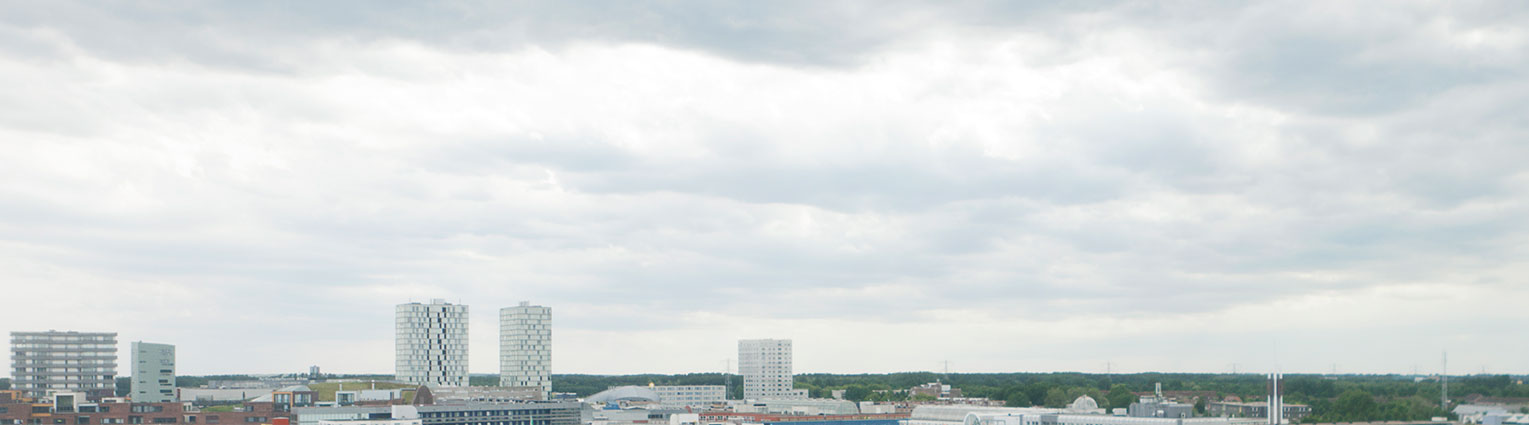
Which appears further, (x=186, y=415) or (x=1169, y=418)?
(x=186, y=415)

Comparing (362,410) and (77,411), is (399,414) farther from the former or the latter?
(77,411)

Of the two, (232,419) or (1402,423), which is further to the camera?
(232,419)

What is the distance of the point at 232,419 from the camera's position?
199875mm

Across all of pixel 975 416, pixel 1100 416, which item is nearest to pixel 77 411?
pixel 975 416

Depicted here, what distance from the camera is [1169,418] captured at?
186 metres

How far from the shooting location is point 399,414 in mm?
194250

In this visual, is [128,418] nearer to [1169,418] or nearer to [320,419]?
[320,419]

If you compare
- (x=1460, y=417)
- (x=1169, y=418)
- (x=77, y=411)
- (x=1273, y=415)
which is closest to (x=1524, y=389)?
(x=1460, y=417)

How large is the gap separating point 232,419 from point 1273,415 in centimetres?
13661

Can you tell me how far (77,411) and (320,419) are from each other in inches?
1316

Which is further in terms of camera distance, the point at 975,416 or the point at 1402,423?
the point at 975,416

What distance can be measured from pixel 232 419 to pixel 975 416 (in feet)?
323

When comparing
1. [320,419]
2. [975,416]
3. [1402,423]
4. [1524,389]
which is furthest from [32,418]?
[1524,389]

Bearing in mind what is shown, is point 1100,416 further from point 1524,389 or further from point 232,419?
point 232,419
